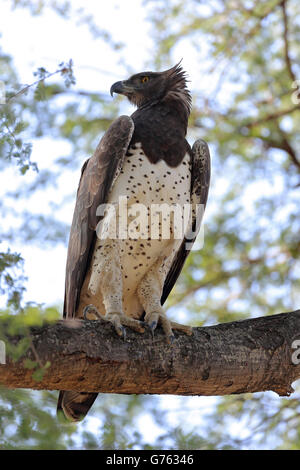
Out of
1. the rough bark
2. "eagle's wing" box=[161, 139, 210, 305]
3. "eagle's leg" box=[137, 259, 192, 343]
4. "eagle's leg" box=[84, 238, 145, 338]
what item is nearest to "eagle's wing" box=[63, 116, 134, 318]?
"eagle's leg" box=[84, 238, 145, 338]

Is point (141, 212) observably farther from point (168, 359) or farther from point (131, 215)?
point (168, 359)

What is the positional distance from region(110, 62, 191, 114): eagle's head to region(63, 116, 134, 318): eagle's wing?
0.85m

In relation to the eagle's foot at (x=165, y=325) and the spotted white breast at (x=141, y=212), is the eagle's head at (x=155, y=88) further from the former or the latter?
the eagle's foot at (x=165, y=325)

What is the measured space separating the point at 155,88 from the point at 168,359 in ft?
10.1

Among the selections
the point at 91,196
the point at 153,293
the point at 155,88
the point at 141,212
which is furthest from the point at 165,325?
the point at 155,88

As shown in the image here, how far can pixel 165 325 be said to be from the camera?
16.5 feet

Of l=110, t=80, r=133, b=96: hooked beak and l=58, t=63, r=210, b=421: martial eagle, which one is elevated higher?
l=110, t=80, r=133, b=96: hooked beak

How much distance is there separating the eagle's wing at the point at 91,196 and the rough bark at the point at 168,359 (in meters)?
1.26

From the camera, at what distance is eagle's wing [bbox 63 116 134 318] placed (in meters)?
5.55

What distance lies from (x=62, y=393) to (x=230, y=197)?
500 cm

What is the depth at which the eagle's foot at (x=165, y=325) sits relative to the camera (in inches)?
190

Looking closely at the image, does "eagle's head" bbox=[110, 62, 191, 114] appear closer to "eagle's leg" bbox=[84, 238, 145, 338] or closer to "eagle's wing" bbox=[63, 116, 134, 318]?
"eagle's wing" bbox=[63, 116, 134, 318]

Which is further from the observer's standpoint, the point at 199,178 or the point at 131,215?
the point at 199,178

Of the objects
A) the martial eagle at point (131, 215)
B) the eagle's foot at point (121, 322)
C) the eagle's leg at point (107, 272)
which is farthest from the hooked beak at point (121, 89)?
the eagle's foot at point (121, 322)
